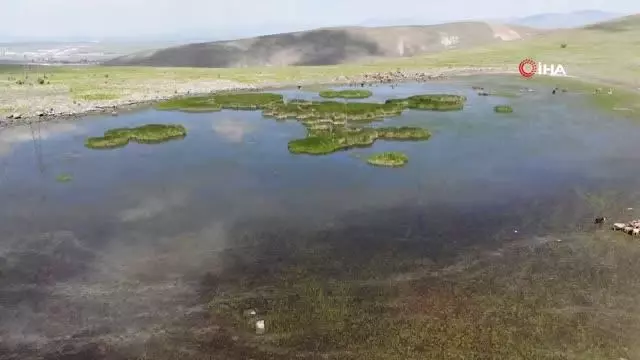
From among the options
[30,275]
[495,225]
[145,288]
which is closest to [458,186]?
[495,225]

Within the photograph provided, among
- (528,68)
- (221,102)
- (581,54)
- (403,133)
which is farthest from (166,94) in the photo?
(581,54)

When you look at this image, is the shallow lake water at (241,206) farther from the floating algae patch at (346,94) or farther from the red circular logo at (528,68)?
the red circular logo at (528,68)

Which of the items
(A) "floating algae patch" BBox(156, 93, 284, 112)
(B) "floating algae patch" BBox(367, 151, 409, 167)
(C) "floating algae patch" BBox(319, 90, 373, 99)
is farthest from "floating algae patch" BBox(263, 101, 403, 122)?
(B) "floating algae patch" BBox(367, 151, 409, 167)

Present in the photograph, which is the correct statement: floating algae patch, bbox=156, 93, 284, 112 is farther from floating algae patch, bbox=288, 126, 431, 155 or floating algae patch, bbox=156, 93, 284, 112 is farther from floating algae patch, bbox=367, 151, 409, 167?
floating algae patch, bbox=367, 151, 409, 167

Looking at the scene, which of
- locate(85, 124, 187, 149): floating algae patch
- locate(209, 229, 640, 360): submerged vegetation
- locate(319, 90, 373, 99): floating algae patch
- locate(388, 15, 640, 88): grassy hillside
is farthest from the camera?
locate(388, 15, 640, 88): grassy hillside

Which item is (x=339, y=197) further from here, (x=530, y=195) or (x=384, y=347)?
(x=384, y=347)

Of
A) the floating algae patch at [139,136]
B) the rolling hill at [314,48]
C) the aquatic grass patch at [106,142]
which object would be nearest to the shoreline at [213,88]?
the floating algae patch at [139,136]
